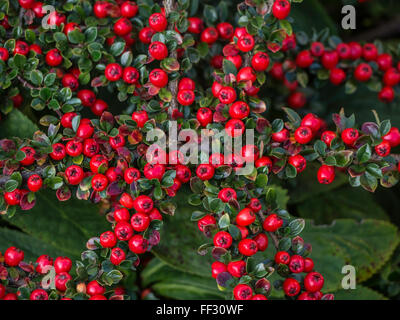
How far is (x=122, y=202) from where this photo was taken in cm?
106

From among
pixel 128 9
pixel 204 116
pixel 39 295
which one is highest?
pixel 128 9

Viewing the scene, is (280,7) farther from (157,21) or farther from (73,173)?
(73,173)

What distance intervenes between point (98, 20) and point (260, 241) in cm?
73

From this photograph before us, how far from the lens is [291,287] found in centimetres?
102

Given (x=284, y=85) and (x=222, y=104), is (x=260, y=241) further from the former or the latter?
(x=284, y=85)

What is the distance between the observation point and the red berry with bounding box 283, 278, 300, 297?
1.02m

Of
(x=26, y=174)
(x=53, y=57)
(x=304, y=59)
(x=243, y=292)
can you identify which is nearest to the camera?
(x=243, y=292)

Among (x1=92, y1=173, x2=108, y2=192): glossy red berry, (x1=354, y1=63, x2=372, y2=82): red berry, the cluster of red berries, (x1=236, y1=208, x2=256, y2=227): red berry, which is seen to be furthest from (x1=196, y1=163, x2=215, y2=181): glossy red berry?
(x1=354, y1=63, x2=372, y2=82): red berry

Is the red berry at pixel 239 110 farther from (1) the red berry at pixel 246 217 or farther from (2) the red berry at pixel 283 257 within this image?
(2) the red berry at pixel 283 257

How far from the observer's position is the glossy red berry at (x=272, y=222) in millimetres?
1046

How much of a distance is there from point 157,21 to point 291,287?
2.31 feet

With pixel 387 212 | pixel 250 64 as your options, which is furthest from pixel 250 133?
pixel 387 212

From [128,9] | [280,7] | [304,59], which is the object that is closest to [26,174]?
[128,9]

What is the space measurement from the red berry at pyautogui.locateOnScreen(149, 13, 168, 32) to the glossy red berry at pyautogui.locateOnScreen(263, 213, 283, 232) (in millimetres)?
534
